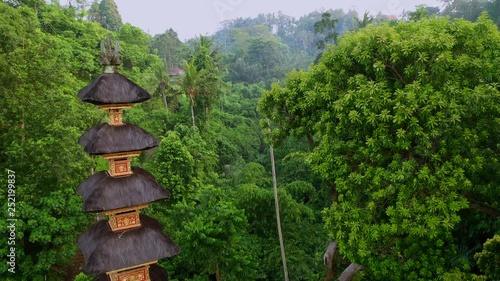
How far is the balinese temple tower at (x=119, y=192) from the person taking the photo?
7.76 metres

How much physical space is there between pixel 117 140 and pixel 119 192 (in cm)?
107

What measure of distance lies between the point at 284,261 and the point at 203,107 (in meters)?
13.3

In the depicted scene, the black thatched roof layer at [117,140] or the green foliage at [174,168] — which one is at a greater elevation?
the black thatched roof layer at [117,140]

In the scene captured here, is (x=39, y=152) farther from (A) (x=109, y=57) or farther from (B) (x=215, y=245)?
(B) (x=215, y=245)

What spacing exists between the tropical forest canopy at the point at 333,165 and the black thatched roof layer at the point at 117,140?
3.81m

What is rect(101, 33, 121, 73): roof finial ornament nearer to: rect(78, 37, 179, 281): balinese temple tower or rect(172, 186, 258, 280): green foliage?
rect(78, 37, 179, 281): balinese temple tower

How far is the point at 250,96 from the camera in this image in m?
42.9

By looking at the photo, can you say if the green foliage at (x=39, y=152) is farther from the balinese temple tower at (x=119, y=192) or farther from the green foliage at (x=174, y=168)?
the balinese temple tower at (x=119, y=192)

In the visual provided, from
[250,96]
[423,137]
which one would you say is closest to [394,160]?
[423,137]

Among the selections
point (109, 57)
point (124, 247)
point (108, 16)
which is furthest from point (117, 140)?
point (108, 16)

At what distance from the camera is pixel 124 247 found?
7945mm

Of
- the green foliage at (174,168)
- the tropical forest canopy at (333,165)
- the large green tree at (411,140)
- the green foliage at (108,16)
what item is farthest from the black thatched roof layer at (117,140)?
the green foliage at (108,16)

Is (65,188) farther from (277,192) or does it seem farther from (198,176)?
(277,192)

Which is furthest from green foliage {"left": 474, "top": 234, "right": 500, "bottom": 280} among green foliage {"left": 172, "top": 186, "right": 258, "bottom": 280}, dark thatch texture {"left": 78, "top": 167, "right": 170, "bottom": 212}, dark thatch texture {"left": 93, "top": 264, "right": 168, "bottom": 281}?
green foliage {"left": 172, "top": 186, "right": 258, "bottom": 280}
